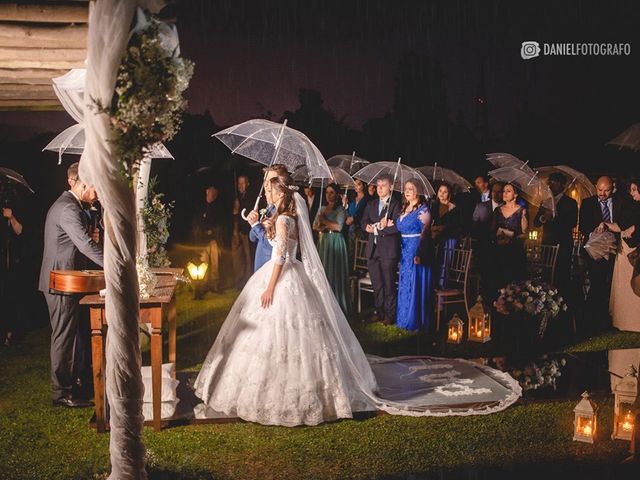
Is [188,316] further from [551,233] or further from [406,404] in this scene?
[551,233]

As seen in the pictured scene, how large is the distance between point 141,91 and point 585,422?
404 centimetres

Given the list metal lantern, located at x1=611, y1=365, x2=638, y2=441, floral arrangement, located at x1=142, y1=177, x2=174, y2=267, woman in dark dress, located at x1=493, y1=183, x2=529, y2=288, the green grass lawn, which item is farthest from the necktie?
floral arrangement, located at x1=142, y1=177, x2=174, y2=267

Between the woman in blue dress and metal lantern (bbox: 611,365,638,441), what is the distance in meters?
3.78

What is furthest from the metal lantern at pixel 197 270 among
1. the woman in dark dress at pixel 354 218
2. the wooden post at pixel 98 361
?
the wooden post at pixel 98 361

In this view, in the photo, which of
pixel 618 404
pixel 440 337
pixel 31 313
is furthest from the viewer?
pixel 31 313

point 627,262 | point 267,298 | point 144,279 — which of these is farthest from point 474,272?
point 144,279

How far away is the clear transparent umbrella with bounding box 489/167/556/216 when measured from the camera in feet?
27.3

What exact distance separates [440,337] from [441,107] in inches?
821

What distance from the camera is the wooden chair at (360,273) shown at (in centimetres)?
962

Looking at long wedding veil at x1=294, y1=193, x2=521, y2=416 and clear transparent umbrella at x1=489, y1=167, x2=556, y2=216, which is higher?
clear transparent umbrella at x1=489, y1=167, x2=556, y2=216

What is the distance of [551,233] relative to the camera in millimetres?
8695

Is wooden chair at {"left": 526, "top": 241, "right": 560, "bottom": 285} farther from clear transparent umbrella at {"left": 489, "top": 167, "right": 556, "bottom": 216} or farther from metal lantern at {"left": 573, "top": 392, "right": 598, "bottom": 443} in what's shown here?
metal lantern at {"left": 573, "top": 392, "right": 598, "bottom": 443}

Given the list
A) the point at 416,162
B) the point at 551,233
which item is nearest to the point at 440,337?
the point at 551,233

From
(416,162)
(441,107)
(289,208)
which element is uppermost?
(441,107)
